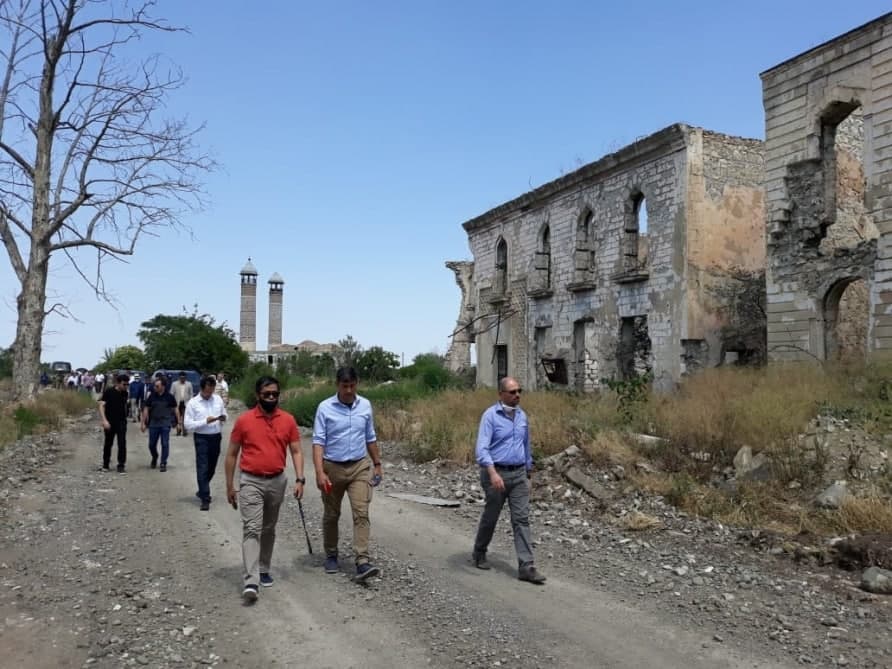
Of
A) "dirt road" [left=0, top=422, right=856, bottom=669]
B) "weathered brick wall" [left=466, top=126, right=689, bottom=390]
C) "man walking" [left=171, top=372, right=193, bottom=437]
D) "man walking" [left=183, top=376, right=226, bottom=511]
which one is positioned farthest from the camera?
"weathered brick wall" [left=466, top=126, right=689, bottom=390]

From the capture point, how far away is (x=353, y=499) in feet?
20.3

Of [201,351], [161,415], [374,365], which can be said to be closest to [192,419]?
[161,415]

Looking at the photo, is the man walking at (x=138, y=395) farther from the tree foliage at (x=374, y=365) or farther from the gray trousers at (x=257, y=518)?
the gray trousers at (x=257, y=518)

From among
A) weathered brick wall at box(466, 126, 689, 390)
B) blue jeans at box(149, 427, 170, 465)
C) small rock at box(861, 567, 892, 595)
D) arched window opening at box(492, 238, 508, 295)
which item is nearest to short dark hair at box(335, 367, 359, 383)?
small rock at box(861, 567, 892, 595)

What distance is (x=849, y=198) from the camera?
16.5 meters

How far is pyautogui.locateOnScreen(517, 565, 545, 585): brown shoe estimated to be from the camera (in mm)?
6047

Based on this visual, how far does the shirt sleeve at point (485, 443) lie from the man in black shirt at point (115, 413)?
786cm

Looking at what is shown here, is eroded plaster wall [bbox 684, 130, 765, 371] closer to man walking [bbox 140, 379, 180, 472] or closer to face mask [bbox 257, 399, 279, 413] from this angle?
man walking [bbox 140, 379, 180, 472]

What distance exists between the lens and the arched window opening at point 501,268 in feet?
A: 85.0

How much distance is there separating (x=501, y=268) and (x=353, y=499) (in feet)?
67.1

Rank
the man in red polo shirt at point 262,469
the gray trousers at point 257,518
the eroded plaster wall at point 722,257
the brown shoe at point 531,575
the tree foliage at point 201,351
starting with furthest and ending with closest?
1. the tree foliage at point 201,351
2. the eroded plaster wall at point 722,257
3. the brown shoe at point 531,575
4. the man in red polo shirt at point 262,469
5. the gray trousers at point 257,518

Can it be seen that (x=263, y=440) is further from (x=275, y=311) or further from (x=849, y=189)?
(x=275, y=311)

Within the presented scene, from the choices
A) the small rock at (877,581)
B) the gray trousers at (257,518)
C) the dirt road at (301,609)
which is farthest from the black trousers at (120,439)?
the small rock at (877,581)

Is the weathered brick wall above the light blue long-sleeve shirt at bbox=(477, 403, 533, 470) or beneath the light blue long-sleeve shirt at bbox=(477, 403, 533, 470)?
above
